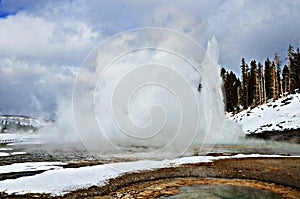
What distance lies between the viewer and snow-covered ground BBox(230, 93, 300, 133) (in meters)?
46.8

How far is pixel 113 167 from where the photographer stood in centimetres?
2173

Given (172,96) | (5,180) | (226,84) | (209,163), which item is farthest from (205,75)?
(5,180)

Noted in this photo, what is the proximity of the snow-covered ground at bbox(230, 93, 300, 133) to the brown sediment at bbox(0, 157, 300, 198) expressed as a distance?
26390mm

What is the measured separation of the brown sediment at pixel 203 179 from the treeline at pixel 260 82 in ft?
172

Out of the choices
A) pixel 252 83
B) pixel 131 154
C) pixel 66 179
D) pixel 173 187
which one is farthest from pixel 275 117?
pixel 66 179

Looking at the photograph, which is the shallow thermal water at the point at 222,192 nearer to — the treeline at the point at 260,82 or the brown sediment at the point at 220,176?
the brown sediment at the point at 220,176

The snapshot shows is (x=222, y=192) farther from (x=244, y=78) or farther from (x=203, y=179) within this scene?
(x=244, y=78)

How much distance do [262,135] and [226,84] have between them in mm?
40270

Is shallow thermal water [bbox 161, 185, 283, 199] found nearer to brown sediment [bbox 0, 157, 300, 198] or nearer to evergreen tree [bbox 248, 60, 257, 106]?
brown sediment [bbox 0, 157, 300, 198]

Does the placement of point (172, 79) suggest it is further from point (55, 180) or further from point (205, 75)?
point (55, 180)

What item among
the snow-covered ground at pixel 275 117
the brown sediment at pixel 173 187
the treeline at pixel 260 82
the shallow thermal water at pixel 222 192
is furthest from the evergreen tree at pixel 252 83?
the shallow thermal water at pixel 222 192

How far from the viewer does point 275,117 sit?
5241cm

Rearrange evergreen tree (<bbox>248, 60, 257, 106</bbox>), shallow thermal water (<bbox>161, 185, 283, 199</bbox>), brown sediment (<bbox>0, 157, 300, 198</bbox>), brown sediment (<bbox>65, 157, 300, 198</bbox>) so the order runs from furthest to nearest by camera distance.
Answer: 1. evergreen tree (<bbox>248, 60, 257, 106</bbox>)
2. brown sediment (<bbox>65, 157, 300, 198</bbox>)
3. brown sediment (<bbox>0, 157, 300, 198</bbox>)
4. shallow thermal water (<bbox>161, 185, 283, 199</bbox>)

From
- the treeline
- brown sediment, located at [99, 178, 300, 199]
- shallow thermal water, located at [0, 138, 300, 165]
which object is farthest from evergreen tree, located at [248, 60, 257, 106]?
brown sediment, located at [99, 178, 300, 199]
